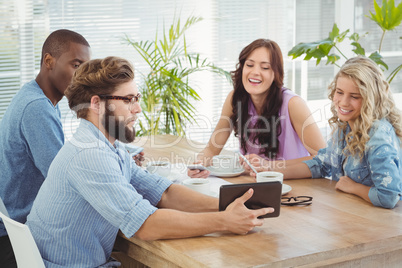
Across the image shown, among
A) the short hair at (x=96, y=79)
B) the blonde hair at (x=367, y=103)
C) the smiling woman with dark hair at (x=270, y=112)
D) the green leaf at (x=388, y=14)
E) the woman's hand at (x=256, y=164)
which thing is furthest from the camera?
the green leaf at (x=388, y=14)

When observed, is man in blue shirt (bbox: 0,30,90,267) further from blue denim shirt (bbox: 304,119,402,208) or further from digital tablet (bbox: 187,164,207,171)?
blue denim shirt (bbox: 304,119,402,208)

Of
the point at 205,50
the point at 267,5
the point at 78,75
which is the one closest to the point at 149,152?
the point at 78,75

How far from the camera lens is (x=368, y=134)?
2311 mm

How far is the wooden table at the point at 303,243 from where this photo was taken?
5.50ft

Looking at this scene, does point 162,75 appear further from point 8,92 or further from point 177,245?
point 177,245

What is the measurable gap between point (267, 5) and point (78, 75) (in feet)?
14.3

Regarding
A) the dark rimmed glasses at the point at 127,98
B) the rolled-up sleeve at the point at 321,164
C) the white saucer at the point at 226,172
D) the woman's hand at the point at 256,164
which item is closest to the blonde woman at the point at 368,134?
the rolled-up sleeve at the point at 321,164

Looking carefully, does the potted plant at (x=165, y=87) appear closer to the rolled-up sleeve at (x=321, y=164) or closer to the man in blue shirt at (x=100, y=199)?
the rolled-up sleeve at (x=321, y=164)

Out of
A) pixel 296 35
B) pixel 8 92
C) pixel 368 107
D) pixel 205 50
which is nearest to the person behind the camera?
pixel 368 107

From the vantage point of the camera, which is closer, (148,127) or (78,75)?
(78,75)

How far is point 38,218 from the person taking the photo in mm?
1969

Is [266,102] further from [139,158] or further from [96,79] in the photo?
[96,79]

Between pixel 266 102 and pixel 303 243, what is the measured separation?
1513mm

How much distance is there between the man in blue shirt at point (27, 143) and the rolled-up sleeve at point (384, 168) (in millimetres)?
1352
